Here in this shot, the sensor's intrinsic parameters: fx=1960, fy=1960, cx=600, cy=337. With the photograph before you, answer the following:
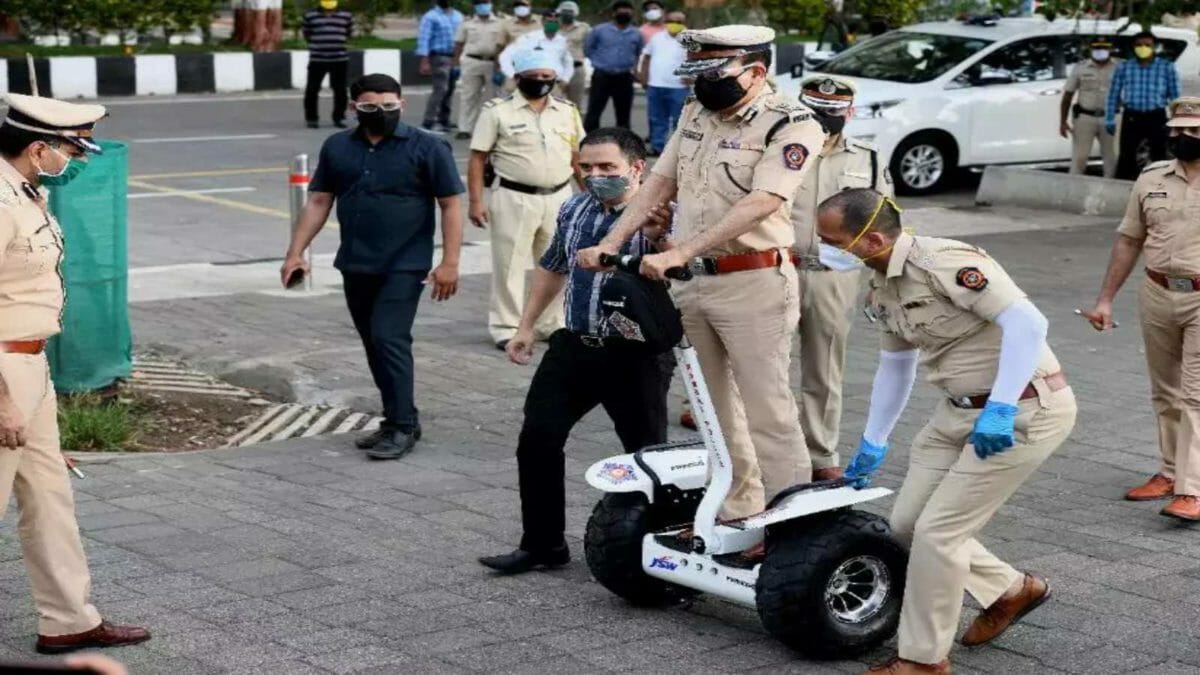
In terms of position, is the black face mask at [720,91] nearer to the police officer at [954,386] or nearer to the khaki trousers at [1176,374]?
the police officer at [954,386]

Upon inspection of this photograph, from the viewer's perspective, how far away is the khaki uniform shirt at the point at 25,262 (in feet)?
18.1

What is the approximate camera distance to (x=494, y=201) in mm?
10984

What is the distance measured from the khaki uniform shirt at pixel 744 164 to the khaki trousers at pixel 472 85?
14.7 m

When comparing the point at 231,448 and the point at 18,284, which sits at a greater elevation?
the point at 18,284

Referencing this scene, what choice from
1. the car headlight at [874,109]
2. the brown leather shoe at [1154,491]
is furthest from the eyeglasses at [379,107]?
the car headlight at [874,109]

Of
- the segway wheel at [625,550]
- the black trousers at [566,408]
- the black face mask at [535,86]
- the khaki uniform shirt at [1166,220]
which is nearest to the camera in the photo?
the segway wheel at [625,550]

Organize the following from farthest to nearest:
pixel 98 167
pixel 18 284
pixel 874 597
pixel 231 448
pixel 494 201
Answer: pixel 494 201
pixel 98 167
pixel 231 448
pixel 874 597
pixel 18 284

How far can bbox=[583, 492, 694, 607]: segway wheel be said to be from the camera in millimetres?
6234

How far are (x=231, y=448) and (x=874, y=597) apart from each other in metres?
3.68

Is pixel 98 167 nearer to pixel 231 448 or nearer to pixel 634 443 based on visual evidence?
pixel 231 448

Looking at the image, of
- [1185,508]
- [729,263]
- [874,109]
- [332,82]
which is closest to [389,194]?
[729,263]

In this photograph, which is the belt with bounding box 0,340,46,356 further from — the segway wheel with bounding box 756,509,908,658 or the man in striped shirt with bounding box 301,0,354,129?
the man in striped shirt with bounding box 301,0,354,129

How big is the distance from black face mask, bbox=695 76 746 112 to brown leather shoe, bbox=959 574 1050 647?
1.75m

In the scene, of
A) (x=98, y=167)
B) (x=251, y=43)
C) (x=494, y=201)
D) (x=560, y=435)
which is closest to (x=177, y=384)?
(x=98, y=167)
